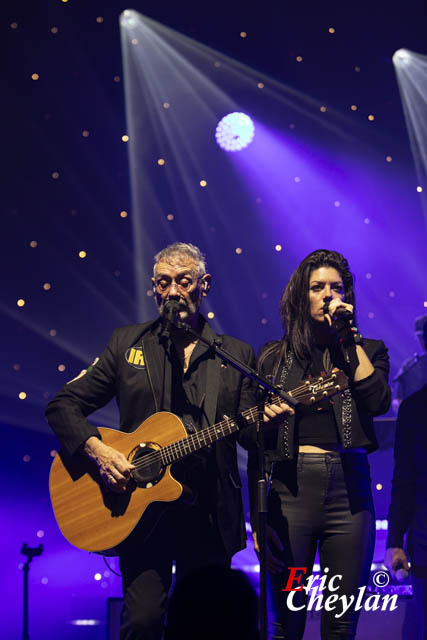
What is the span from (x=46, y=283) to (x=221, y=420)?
3695 millimetres

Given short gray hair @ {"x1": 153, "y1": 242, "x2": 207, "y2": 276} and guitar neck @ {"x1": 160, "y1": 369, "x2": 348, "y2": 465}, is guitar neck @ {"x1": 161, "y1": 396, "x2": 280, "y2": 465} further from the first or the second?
short gray hair @ {"x1": 153, "y1": 242, "x2": 207, "y2": 276}

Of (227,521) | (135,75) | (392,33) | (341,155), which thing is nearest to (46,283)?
(135,75)

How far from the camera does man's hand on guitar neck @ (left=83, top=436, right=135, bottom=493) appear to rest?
112 inches

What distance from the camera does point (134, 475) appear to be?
286cm

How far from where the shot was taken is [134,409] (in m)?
2.98

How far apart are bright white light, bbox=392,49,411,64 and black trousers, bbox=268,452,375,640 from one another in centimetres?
582

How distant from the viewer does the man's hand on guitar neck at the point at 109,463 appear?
2.84 m

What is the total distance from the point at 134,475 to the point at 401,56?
6.06m

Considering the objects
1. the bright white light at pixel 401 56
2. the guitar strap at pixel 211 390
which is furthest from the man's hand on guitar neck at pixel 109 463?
the bright white light at pixel 401 56

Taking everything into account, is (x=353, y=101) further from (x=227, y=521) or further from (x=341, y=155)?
(x=227, y=521)

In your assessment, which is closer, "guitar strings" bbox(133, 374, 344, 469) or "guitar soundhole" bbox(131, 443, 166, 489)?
"guitar strings" bbox(133, 374, 344, 469)

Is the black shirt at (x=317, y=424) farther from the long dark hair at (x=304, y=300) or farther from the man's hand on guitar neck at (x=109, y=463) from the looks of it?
the man's hand on guitar neck at (x=109, y=463)
